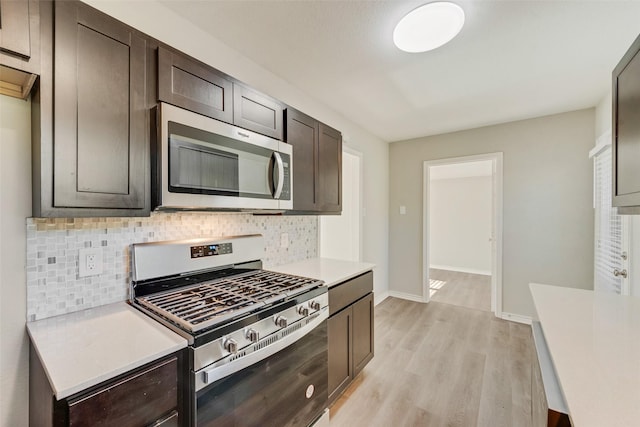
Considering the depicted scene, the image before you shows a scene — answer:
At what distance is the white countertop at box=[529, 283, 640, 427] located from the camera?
2.31 feet

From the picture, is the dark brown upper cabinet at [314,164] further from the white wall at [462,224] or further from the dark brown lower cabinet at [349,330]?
the white wall at [462,224]

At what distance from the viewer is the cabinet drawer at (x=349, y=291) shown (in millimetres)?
1812

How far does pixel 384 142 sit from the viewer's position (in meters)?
4.34

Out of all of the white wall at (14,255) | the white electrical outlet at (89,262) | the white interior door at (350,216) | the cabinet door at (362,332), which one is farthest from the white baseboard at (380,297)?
the white wall at (14,255)

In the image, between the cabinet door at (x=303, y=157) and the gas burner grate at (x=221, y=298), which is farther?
the cabinet door at (x=303, y=157)

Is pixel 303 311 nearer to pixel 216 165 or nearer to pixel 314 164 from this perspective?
pixel 216 165

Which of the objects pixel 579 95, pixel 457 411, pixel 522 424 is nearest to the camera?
pixel 522 424

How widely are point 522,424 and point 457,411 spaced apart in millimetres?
383

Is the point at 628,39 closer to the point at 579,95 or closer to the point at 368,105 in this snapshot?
the point at 579,95

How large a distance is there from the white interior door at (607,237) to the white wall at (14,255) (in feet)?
11.7

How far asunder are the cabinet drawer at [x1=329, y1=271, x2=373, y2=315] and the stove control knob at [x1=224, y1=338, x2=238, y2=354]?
2.61 feet

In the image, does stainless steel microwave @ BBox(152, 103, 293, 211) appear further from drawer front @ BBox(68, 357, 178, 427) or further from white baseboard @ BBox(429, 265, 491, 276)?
white baseboard @ BBox(429, 265, 491, 276)

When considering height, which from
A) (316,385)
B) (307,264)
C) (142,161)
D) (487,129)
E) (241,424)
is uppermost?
(487,129)

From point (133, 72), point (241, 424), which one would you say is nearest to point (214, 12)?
point (133, 72)
